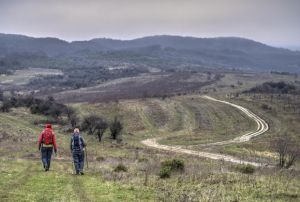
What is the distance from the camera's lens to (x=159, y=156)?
46.6m

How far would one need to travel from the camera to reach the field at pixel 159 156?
18891mm

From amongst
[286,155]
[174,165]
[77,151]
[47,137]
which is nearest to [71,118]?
[286,155]

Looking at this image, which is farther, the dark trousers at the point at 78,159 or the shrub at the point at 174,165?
the shrub at the point at 174,165

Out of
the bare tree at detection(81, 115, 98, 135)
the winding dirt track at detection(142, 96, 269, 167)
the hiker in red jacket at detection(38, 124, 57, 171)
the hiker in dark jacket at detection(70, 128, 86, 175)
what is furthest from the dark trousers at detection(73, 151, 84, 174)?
the bare tree at detection(81, 115, 98, 135)

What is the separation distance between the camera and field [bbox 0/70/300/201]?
744 inches

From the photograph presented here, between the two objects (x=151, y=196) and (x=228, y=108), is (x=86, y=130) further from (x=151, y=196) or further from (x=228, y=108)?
(x=151, y=196)

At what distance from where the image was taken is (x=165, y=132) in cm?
9556

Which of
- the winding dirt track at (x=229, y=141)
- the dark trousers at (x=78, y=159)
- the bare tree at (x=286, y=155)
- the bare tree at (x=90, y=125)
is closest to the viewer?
the dark trousers at (x=78, y=159)

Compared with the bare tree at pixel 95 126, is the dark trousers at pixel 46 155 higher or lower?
higher

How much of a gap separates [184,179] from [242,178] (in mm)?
2561

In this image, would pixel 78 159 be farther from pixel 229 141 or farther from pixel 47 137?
pixel 229 141

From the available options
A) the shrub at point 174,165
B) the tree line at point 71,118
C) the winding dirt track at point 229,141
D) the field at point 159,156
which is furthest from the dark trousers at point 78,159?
the tree line at point 71,118

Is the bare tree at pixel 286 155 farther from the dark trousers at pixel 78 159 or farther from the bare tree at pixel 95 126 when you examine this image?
the bare tree at pixel 95 126

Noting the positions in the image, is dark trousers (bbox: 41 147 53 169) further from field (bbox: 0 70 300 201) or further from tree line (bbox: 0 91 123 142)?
tree line (bbox: 0 91 123 142)
